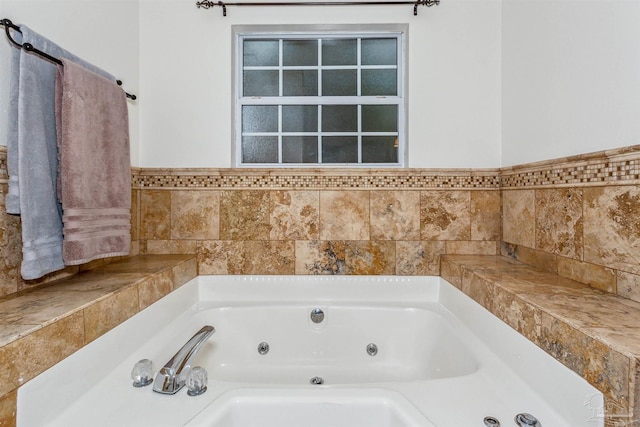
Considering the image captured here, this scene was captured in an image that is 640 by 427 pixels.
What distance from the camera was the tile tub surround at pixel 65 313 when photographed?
31.4 inches

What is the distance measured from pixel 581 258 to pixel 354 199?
112cm

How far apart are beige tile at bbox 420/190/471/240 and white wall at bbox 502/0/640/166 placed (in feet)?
1.35

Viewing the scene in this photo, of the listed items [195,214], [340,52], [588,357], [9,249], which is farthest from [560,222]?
[9,249]

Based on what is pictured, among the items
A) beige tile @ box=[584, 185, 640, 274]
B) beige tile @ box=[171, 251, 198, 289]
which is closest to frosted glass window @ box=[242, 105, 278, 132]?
beige tile @ box=[171, 251, 198, 289]

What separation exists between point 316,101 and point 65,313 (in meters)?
1.75

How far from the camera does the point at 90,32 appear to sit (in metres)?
1.67

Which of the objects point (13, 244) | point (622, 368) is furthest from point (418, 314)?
point (13, 244)

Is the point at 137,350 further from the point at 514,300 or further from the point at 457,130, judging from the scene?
the point at 457,130

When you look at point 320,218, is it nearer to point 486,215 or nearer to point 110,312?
point 486,215

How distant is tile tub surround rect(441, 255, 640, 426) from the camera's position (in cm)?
74

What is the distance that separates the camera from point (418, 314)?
6.02 ft

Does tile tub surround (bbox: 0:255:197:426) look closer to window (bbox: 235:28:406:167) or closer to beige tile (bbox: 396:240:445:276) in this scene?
window (bbox: 235:28:406:167)

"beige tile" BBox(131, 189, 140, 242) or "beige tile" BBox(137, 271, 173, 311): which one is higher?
"beige tile" BBox(131, 189, 140, 242)

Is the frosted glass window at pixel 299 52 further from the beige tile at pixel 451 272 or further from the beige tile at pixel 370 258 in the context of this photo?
the beige tile at pixel 451 272
